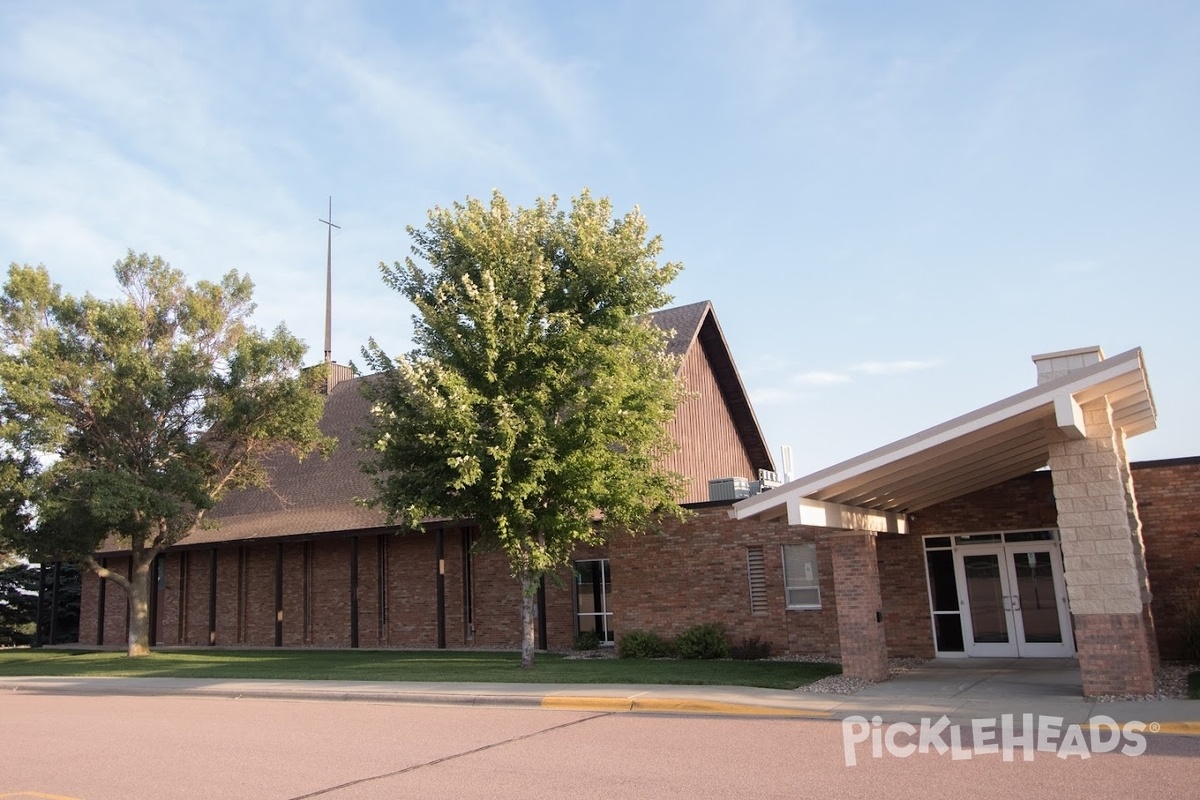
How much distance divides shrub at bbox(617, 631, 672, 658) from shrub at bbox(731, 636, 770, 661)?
4.78ft

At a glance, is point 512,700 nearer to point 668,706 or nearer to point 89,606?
point 668,706

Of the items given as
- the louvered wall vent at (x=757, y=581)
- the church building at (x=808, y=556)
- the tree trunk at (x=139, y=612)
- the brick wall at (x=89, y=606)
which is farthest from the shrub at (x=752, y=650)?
the brick wall at (x=89, y=606)

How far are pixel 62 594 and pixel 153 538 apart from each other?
60.1ft

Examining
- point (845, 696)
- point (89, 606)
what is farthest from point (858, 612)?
point (89, 606)

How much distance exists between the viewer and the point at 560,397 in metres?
17.7

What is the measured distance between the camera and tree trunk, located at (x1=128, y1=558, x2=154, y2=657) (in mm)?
27031

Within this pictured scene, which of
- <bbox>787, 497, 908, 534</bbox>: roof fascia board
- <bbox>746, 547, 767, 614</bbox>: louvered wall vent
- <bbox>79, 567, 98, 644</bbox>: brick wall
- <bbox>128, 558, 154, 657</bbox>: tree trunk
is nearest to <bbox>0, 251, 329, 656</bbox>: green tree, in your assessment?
<bbox>128, 558, 154, 657</bbox>: tree trunk

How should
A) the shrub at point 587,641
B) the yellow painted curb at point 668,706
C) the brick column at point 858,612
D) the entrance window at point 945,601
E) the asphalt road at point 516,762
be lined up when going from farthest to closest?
the shrub at point 587,641, the entrance window at point 945,601, the brick column at point 858,612, the yellow painted curb at point 668,706, the asphalt road at point 516,762

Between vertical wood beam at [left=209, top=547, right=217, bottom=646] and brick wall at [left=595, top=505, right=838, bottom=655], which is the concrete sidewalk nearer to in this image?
brick wall at [left=595, top=505, right=838, bottom=655]

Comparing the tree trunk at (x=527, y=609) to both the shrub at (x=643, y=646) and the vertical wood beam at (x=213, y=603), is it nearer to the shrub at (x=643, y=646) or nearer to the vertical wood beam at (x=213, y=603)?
the shrub at (x=643, y=646)

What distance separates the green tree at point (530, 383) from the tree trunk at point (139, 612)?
41.8 ft

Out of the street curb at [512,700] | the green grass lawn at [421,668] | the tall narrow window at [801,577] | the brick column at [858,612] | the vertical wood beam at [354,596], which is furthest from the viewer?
the vertical wood beam at [354,596]

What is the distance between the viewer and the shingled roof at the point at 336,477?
92.2ft

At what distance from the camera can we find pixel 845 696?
42.2 feet
